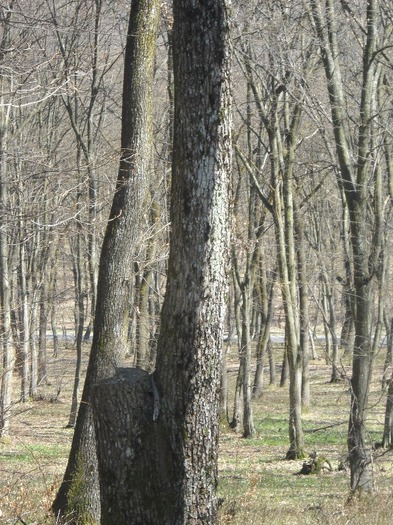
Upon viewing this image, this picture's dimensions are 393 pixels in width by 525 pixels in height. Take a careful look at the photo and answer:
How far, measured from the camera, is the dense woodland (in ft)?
31.5

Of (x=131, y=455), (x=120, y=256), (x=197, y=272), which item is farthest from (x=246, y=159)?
(x=131, y=455)

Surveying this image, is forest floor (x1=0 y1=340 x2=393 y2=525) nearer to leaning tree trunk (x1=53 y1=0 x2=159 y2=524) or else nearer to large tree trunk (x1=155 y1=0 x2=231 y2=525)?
leaning tree trunk (x1=53 y1=0 x2=159 y2=524)

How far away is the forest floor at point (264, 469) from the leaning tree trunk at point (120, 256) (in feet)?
1.20

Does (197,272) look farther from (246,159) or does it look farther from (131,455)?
(246,159)

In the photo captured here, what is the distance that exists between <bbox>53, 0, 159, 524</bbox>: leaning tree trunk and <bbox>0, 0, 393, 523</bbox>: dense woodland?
0.12m

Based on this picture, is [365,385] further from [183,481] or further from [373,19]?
[183,481]

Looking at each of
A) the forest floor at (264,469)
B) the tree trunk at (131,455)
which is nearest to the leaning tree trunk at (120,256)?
the forest floor at (264,469)

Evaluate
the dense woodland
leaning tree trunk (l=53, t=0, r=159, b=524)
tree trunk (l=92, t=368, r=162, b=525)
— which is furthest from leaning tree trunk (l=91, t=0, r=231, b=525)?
leaning tree trunk (l=53, t=0, r=159, b=524)

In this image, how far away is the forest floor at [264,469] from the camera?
7.69 meters

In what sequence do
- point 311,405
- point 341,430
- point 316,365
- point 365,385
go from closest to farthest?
point 365,385 → point 341,430 → point 311,405 → point 316,365

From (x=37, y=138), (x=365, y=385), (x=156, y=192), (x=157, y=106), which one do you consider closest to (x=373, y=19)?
(x=365, y=385)

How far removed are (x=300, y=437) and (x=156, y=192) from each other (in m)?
6.19

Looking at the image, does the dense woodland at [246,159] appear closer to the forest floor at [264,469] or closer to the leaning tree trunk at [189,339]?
the leaning tree trunk at [189,339]

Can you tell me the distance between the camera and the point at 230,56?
4609mm
